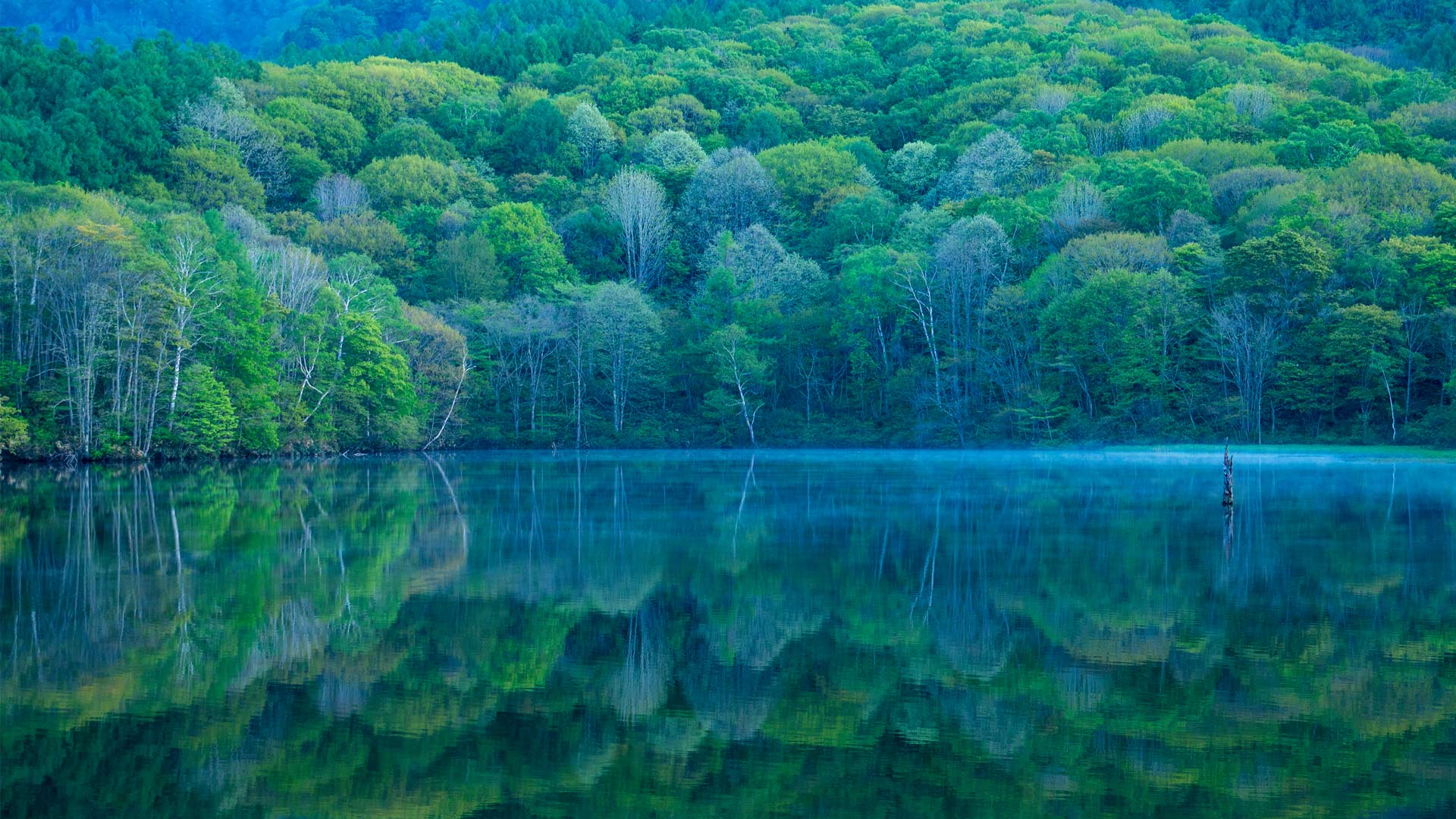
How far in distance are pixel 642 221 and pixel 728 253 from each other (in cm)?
1121

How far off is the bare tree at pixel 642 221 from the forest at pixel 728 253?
355 mm

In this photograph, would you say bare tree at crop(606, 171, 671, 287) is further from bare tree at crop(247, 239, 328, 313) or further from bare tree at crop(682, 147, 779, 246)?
bare tree at crop(247, 239, 328, 313)

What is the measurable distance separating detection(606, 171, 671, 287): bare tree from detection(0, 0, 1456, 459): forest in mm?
355

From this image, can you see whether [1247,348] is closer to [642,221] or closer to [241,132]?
[642,221]

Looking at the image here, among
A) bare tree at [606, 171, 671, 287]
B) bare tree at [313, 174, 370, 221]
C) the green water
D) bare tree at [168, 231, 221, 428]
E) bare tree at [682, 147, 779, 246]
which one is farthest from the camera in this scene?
bare tree at [682, 147, 779, 246]

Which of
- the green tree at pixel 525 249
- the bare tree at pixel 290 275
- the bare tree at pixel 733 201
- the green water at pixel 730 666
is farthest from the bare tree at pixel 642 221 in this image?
the green water at pixel 730 666

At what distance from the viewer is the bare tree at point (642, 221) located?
88.8m

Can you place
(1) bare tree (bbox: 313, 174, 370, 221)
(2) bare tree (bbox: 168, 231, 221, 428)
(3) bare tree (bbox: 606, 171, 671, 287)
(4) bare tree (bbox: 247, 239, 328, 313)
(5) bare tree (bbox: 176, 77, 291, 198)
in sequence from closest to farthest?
(2) bare tree (bbox: 168, 231, 221, 428) → (4) bare tree (bbox: 247, 239, 328, 313) → (1) bare tree (bbox: 313, 174, 370, 221) → (3) bare tree (bbox: 606, 171, 671, 287) → (5) bare tree (bbox: 176, 77, 291, 198)

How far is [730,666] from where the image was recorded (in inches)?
555

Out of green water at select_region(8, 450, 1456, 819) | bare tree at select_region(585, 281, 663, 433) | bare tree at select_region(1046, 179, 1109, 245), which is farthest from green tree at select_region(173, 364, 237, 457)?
bare tree at select_region(1046, 179, 1109, 245)

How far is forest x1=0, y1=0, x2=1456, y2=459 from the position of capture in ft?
183

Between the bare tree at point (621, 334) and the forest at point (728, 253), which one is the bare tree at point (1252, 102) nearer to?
the forest at point (728, 253)

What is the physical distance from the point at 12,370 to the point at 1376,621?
1930 inches

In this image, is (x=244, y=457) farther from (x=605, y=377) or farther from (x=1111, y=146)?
(x=1111, y=146)
